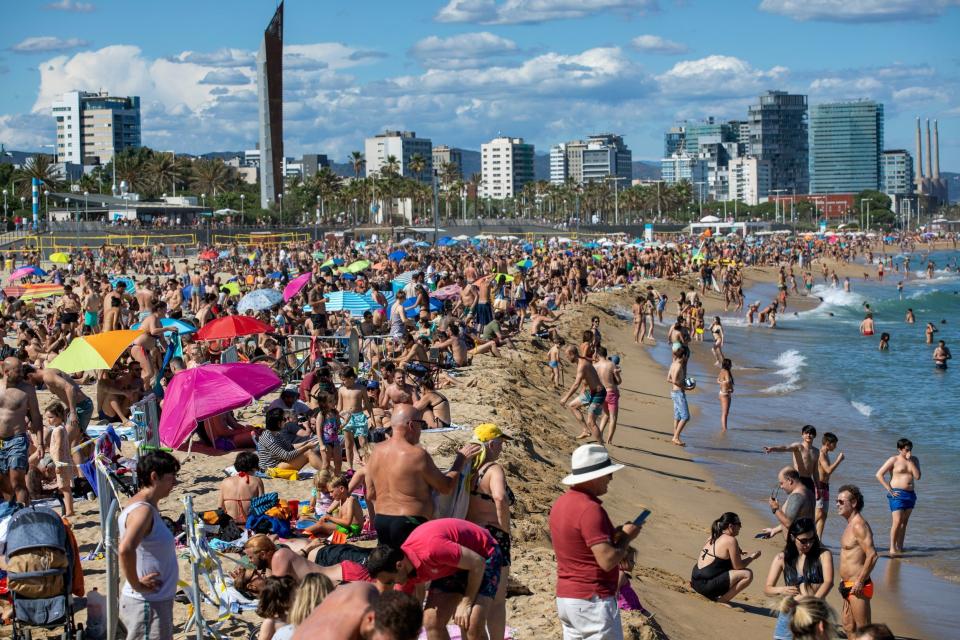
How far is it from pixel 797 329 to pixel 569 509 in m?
33.5

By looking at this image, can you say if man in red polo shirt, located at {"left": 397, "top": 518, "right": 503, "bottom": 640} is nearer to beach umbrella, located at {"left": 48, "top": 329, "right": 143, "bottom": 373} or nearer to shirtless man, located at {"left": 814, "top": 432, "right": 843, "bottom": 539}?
shirtless man, located at {"left": 814, "top": 432, "right": 843, "bottom": 539}

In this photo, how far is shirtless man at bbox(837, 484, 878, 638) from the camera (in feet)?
25.0

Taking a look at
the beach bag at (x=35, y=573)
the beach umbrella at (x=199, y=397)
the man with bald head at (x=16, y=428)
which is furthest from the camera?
the beach umbrella at (x=199, y=397)

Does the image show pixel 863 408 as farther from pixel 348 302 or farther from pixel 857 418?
pixel 348 302

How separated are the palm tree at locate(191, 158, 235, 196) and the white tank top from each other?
10637 cm

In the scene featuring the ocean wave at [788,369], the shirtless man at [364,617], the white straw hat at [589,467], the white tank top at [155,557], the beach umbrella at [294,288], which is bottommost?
the ocean wave at [788,369]

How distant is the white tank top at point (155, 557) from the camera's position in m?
5.58

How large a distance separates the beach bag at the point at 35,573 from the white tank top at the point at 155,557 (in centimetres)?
82

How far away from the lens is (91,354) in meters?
11.4

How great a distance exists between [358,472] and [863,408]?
15.0 m

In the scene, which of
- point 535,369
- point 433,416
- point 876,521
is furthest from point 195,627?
point 535,369

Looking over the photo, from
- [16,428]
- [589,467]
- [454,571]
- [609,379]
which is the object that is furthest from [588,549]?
[609,379]

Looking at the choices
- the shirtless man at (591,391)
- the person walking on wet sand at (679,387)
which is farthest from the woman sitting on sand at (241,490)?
the person walking on wet sand at (679,387)

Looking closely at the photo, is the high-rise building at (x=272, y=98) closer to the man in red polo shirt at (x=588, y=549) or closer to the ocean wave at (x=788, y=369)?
the ocean wave at (x=788, y=369)
